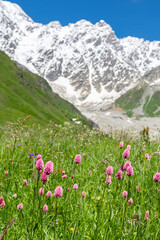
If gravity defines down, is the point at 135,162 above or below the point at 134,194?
above

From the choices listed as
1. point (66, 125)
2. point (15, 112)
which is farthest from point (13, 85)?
point (66, 125)

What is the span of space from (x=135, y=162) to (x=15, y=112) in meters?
144

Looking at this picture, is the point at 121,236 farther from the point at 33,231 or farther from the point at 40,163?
the point at 40,163

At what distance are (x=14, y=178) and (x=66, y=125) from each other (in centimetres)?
695

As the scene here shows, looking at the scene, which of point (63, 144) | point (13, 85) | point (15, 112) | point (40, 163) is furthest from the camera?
point (13, 85)

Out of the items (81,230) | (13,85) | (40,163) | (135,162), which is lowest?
(81,230)

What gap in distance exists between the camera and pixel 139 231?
3.21m

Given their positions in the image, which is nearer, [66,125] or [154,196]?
[154,196]

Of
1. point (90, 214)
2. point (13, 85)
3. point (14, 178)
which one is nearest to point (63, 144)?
point (14, 178)

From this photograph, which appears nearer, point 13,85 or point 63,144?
point 63,144

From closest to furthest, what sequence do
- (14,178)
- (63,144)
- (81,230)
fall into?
(81,230) < (14,178) < (63,144)

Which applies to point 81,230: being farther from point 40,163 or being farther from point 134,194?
point 134,194

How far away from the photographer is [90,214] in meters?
3.87

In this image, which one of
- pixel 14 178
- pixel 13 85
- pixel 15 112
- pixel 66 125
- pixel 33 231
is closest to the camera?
pixel 33 231
